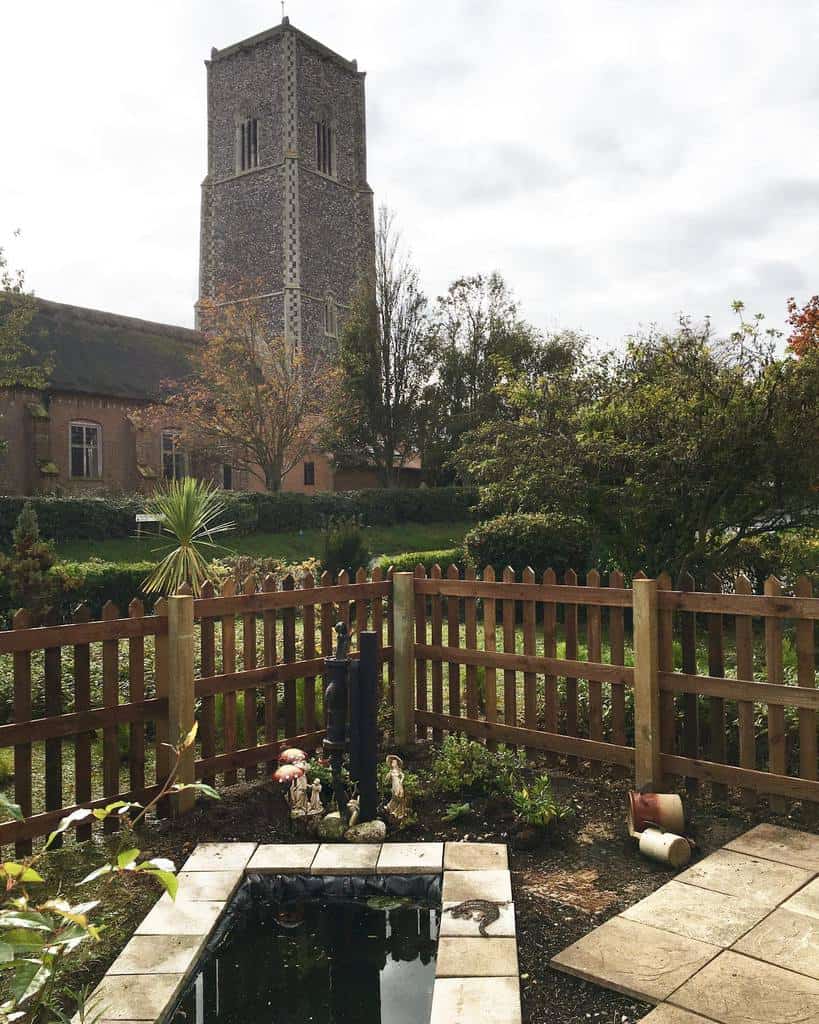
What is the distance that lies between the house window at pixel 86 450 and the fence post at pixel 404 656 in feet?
80.0

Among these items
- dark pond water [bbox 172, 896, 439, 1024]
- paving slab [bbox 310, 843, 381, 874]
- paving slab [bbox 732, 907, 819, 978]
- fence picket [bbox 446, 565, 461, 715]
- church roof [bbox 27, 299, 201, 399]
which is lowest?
dark pond water [bbox 172, 896, 439, 1024]

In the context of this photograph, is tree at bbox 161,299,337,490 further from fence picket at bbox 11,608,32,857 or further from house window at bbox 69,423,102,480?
fence picket at bbox 11,608,32,857

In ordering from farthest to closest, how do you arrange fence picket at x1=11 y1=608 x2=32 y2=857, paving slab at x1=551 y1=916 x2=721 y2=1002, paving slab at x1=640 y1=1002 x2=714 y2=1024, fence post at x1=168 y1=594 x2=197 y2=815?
fence post at x1=168 y1=594 x2=197 y2=815 < fence picket at x1=11 y1=608 x2=32 y2=857 < paving slab at x1=551 y1=916 x2=721 y2=1002 < paving slab at x1=640 y1=1002 x2=714 y2=1024

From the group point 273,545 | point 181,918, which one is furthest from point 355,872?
point 273,545

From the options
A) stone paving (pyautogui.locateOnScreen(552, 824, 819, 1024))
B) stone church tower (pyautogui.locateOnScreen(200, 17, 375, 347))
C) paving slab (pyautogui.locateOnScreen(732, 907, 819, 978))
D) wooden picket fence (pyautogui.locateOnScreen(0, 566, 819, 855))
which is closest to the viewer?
stone paving (pyautogui.locateOnScreen(552, 824, 819, 1024))

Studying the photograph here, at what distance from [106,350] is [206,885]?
2993 cm

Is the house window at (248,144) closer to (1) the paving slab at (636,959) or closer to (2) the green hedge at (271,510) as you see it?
(2) the green hedge at (271,510)

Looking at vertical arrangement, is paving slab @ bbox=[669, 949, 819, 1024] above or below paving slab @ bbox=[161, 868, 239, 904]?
above

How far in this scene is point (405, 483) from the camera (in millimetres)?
37719

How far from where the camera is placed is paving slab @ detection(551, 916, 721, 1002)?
281 cm

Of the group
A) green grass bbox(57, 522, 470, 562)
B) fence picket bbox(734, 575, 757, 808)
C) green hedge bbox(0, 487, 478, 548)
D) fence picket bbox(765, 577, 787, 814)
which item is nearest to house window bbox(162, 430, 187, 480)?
green hedge bbox(0, 487, 478, 548)

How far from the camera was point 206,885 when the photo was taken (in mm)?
3641

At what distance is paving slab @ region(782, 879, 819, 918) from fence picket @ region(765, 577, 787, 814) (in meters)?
0.92

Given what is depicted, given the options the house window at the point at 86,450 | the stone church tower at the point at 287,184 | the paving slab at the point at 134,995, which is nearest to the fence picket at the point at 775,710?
the paving slab at the point at 134,995
